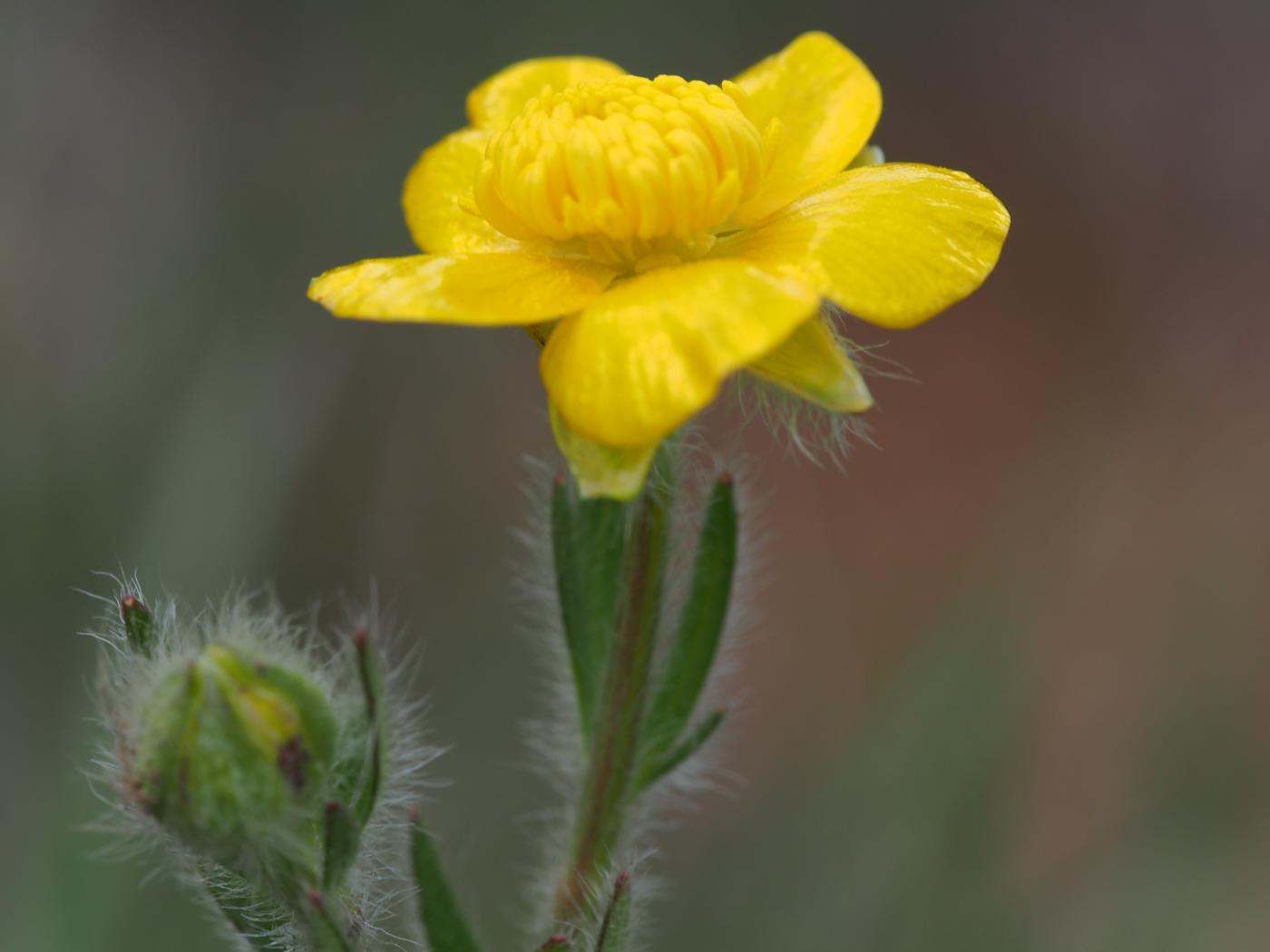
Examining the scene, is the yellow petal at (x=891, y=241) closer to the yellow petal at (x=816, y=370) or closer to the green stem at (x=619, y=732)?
the yellow petal at (x=816, y=370)

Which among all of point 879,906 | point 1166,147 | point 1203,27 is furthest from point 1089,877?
point 1203,27

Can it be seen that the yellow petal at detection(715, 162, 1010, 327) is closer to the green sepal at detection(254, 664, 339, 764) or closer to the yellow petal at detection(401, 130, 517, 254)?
the yellow petal at detection(401, 130, 517, 254)

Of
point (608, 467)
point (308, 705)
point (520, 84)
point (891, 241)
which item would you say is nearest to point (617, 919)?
point (308, 705)

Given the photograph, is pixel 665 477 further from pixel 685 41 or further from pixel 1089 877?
pixel 685 41

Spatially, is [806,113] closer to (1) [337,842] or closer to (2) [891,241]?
(2) [891,241]

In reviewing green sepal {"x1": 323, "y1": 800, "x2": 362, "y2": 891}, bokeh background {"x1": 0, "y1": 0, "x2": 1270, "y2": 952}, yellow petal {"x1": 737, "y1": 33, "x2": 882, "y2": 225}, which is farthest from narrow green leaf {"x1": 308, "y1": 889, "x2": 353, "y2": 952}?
bokeh background {"x1": 0, "y1": 0, "x2": 1270, "y2": 952}

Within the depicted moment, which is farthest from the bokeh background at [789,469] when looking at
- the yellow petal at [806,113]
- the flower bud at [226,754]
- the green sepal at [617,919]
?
the flower bud at [226,754]
